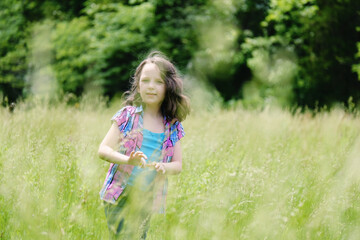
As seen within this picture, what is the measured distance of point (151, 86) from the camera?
89.8 inches

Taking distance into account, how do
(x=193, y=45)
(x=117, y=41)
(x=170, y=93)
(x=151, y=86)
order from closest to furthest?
(x=151, y=86) → (x=170, y=93) → (x=117, y=41) → (x=193, y=45)

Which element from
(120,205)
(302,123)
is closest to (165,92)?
(120,205)

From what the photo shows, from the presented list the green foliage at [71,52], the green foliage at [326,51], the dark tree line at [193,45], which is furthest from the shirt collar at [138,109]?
the green foliage at [71,52]

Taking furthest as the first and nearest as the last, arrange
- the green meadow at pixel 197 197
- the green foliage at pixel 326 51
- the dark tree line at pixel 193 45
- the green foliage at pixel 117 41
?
the green foliage at pixel 117 41 → the dark tree line at pixel 193 45 → the green foliage at pixel 326 51 → the green meadow at pixel 197 197

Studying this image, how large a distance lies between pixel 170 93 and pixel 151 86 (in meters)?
0.21

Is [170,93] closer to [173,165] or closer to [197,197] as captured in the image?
[173,165]

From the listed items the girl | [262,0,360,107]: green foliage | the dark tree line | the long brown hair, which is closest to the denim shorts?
the girl

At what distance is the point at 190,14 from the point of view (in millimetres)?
12172

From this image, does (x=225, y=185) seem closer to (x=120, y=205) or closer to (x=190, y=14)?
(x=120, y=205)

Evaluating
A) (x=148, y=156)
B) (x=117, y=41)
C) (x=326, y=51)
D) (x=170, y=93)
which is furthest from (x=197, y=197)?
(x=117, y=41)

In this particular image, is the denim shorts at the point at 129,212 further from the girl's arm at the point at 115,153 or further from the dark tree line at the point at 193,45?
the dark tree line at the point at 193,45

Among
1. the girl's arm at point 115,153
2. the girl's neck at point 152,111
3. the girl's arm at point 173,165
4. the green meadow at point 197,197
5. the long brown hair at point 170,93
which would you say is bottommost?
the green meadow at point 197,197

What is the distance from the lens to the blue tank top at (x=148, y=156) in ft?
6.99

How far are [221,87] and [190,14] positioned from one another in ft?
8.67
